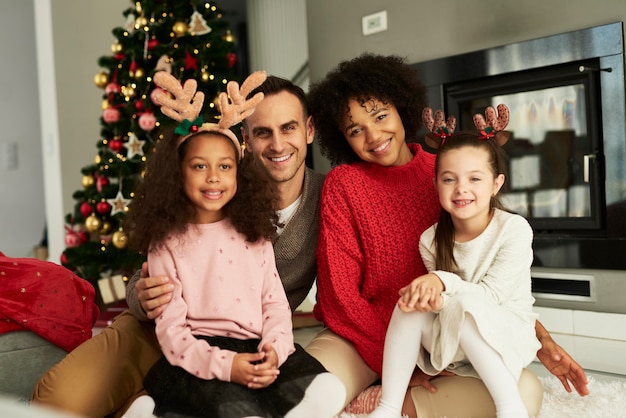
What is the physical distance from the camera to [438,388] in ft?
4.82

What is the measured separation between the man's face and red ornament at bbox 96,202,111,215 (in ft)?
6.75

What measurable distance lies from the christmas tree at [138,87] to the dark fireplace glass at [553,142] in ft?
5.15

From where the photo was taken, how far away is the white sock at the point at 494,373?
1230 mm

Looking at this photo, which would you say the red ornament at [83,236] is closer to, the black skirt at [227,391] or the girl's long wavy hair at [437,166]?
the black skirt at [227,391]

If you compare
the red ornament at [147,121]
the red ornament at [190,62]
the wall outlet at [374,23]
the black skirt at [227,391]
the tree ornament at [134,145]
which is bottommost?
the black skirt at [227,391]

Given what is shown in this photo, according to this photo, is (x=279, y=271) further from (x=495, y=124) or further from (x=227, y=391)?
(x=495, y=124)

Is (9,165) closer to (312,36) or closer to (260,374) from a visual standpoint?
(312,36)

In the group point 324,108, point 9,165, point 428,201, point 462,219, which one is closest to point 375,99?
point 324,108

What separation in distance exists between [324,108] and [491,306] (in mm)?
813

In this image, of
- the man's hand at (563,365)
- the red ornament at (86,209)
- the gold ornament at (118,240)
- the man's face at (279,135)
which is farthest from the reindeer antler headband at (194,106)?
the red ornament at (86,209)

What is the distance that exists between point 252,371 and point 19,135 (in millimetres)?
4603

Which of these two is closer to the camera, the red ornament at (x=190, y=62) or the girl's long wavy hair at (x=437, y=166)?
the girl's long wavy hair at (x=437, y=166)

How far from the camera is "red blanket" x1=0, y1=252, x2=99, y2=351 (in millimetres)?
1600

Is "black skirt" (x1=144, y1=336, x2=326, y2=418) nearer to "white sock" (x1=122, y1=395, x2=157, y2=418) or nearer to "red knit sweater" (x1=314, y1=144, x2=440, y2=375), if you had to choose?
"white sock" (x1=122, y1=395, x2=157, y2=418)
